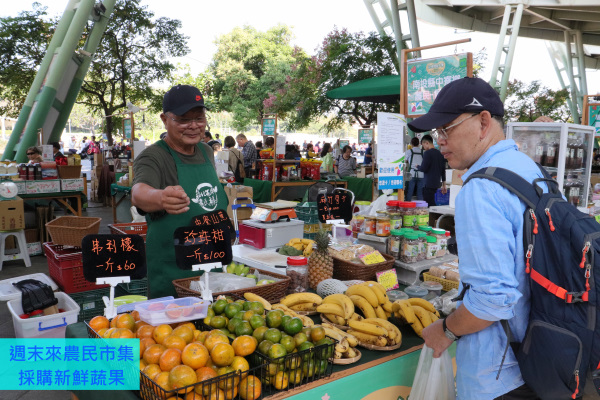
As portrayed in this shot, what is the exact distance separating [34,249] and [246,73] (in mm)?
26537

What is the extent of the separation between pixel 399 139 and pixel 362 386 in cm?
263

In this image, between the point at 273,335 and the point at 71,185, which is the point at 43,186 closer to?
the point at 71,185

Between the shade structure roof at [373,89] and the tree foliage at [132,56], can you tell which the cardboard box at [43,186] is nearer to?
the shade structure roof at [373,89]

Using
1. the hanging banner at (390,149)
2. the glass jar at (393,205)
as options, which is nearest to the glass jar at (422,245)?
the glass jar at (393,205)

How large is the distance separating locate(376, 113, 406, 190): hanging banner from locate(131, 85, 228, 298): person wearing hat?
6.19 feet

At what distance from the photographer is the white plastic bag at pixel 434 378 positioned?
5.97 ft

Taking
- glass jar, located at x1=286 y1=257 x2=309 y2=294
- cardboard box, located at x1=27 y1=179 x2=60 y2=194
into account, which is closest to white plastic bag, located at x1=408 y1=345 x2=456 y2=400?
glass jar, located at x1=286 y1=257 x2=309 y2=294

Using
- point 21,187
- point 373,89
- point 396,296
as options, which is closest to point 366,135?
point 373,89

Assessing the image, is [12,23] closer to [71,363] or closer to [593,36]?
[71,363]

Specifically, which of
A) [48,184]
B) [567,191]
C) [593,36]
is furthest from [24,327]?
[593,36]

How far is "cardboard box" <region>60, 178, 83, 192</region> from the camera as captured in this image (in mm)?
7613

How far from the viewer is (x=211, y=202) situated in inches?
99.5

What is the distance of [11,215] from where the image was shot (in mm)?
6285

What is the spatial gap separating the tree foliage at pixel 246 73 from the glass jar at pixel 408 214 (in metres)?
27.1
